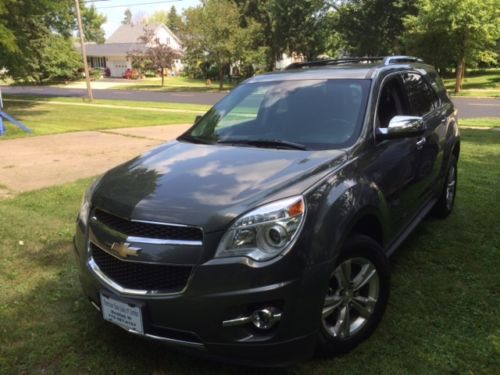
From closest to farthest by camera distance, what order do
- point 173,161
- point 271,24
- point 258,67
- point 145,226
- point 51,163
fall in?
point 145,226, point 173,161, point 51,163, point 258,67, point 271,24

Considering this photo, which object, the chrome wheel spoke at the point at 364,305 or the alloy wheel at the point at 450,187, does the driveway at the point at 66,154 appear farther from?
the chrome wheel spoke at the point at 364,305

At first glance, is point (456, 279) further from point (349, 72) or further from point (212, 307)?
point (212, 307)

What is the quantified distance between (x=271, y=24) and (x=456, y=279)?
156ft

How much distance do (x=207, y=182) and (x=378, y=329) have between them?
1.55m

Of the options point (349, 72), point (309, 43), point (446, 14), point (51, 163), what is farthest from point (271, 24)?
point (349, 72)

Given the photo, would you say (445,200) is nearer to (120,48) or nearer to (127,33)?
(120,48)

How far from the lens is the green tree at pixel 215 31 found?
1486 inches

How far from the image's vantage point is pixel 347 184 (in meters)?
2.97

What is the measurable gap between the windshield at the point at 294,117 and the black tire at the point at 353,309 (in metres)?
0.78

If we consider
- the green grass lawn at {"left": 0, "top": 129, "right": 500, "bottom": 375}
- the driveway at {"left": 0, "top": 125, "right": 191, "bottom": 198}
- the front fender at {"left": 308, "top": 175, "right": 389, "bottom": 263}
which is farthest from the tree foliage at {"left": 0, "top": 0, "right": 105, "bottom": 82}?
the front fender at {"left": 308, "top": 175, "right": 389, "bottom": 263}

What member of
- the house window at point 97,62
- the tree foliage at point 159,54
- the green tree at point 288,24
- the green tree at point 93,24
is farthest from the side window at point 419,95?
the green tree at point 93,24

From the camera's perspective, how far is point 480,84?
120 ft

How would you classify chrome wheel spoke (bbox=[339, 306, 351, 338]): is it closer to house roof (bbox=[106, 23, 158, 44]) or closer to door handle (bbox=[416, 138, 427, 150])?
door handle (bbox=[416, 138, 427, 150])

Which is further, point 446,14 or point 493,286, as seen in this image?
point 446,14
